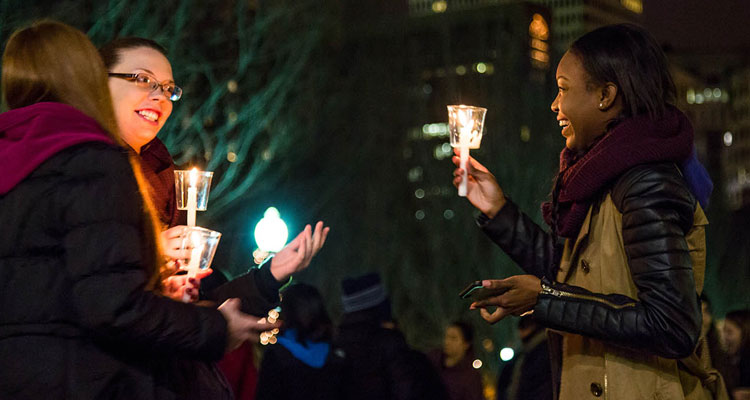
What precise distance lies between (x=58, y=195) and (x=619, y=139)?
1.91 m

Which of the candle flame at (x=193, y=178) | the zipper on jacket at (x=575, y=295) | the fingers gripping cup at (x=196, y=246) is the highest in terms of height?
the candle flame at (x=193, y=178)

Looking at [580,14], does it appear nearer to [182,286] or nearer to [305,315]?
[305,315]

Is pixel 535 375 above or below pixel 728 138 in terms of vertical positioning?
above

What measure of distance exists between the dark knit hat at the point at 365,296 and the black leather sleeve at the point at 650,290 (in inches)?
133

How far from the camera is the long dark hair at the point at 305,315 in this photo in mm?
6055

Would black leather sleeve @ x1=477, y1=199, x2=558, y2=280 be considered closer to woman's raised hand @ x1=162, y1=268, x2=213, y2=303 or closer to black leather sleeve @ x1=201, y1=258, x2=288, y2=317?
black leather sleeve @ x1=201, y1=258, x2=288, y2=317

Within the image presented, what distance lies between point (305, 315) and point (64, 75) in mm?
3776

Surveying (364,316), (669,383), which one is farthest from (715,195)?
(669,383)

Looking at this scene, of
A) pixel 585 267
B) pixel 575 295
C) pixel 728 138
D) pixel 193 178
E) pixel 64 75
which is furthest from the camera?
pixel 728 138

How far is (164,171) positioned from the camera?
3.77 metres

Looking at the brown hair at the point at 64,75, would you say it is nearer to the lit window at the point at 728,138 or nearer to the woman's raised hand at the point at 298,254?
the woman's raised hand at the point at 298,254

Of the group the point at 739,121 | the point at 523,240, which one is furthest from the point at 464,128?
the point at 739,121

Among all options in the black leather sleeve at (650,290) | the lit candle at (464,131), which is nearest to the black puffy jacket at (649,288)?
the black leather sleeve at (650,290)

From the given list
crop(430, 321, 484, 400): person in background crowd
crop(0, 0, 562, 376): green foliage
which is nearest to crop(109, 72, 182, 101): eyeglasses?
crop(430, 321, 484, 400): person in background crowd
